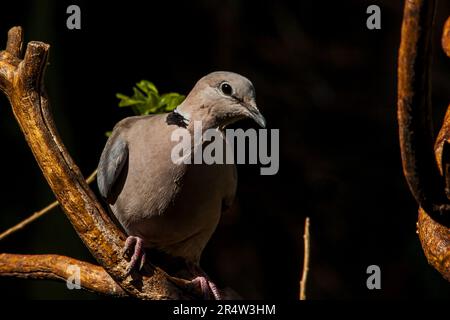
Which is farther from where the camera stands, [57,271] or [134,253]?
[57,271]

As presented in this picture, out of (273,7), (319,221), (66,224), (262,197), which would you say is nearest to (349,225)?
(319,221)

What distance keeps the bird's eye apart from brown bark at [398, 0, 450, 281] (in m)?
0.77

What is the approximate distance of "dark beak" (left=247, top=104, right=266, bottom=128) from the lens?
7.57 ft

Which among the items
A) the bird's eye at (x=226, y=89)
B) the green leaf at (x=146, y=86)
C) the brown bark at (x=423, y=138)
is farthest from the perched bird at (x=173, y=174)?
the brown bark at (x=423, y=138)

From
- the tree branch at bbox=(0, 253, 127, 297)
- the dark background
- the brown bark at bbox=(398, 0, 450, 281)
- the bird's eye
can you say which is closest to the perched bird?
the bird's eye

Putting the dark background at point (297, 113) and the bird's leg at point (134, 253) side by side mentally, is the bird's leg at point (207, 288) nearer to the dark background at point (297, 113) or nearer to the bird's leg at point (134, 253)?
the bird's leg at point (134, 253)

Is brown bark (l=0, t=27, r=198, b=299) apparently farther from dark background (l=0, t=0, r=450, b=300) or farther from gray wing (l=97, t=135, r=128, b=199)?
dark background (l=0, t=0, r=450, b=300)

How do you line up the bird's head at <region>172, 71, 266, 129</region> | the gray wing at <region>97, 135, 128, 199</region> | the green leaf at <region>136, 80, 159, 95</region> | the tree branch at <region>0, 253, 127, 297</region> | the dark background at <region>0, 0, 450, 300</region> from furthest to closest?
1. the dark background at <region>0, 0, 450, 300</region>
2. the green leaf at <region>136, 80, 159, 95</region>
3. the gray wing at <region>97, 135, 128, 199</region>
4. the bird's head at <region>172, 71, 266, 129</region>
5. the tree branch at <region>0, 253, 127, 297</region>

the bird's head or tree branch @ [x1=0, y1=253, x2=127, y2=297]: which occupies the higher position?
the bird's head

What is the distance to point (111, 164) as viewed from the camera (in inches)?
101

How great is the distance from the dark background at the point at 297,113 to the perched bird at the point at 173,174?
1889 mm

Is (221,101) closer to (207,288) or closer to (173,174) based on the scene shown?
(173,174)

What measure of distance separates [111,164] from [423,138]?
1.25 meters

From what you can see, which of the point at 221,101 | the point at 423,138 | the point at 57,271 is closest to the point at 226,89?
the point at 221,101
